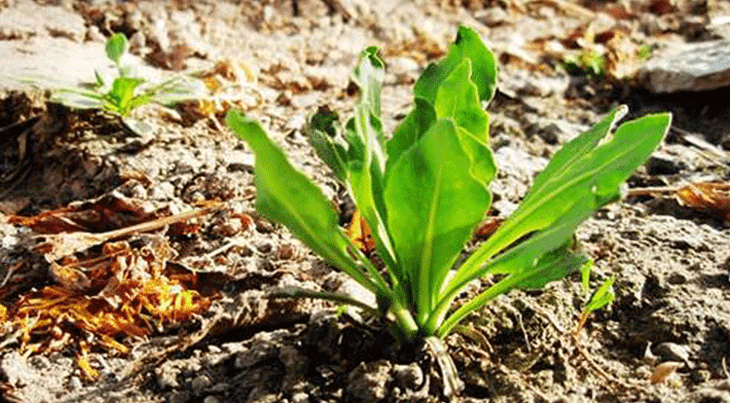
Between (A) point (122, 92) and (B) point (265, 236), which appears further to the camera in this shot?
(A) point (122, 92)

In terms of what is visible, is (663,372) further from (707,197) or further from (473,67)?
(707,197)

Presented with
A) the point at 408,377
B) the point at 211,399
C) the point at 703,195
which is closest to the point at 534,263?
the point at 408,377

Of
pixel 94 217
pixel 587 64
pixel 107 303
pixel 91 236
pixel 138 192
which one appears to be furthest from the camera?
pixel 587 64

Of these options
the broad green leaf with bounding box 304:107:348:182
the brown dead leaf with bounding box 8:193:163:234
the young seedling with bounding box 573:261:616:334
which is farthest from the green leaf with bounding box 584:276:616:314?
the brown dead leaf with bounding box 8:193:163:234

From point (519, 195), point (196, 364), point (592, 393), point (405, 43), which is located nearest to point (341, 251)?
point (196, 364)

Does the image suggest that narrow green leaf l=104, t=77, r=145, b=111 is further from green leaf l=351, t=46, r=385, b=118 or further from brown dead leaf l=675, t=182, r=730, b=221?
brown dead leaf l=675, t=182, r=730, b=221

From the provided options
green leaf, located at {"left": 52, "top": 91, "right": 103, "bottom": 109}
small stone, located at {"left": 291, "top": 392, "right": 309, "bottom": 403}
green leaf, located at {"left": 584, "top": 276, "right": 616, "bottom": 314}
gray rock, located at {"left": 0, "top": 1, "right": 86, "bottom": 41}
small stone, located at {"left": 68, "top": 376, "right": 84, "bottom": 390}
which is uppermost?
gray rock, located at {"left": 0, "top": 1, "right": 86, "bottom": 41}

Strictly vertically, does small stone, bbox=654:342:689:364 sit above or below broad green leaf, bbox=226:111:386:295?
below
